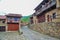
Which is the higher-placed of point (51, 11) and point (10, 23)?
point (51, 11)

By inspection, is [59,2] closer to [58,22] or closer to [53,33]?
[58,22]

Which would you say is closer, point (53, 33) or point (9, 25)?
point (53, 33)

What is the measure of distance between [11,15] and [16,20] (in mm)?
1765

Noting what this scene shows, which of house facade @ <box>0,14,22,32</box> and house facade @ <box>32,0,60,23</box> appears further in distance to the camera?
A: house facade @ <box>0,14,22,32</box>

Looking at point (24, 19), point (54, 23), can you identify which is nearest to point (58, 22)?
point (54, 23)

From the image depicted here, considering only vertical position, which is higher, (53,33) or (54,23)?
(54,23)

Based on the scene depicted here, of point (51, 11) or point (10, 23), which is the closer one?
point (51, 11)

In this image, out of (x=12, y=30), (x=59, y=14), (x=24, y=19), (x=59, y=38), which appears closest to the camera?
(x=59, y=38)

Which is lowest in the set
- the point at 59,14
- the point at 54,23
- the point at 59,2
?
the point at 54,23

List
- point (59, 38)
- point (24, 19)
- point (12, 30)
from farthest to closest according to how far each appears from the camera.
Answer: point (24, 19), point (12, 30), point (59, 38)

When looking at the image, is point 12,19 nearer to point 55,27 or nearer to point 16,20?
point 16,20

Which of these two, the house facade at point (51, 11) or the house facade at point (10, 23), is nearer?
the house facade at point (51, 11)

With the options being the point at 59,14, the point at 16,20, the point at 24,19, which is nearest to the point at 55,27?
the point at 59,14

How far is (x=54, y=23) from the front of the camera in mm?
14711
